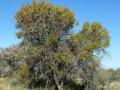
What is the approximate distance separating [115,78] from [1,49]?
57.2 ft

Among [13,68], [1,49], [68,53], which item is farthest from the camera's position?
[1,49]

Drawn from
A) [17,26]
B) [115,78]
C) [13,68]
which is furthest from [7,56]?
[17,26]

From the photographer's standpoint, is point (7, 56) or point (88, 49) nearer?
point (88, 49)

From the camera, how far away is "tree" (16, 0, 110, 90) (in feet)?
84.5

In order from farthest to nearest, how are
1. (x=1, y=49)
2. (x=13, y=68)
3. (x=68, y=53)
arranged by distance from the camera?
(x=1, y=49) < (x=13, y=68) < (x=68, y=53)

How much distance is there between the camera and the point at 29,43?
26.3m

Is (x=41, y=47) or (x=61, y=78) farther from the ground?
(x=41, y=47)

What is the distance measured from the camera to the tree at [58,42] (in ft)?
84.5

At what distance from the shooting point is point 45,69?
26.9 meters

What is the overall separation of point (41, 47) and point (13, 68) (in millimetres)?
19671

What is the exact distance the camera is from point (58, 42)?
26109 millimetres

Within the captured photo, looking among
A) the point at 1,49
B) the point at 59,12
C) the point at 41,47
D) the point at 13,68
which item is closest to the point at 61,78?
the point at 41,47

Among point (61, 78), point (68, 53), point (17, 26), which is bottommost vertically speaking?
point (61, 78)

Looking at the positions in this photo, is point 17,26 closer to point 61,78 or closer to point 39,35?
point 39,35
